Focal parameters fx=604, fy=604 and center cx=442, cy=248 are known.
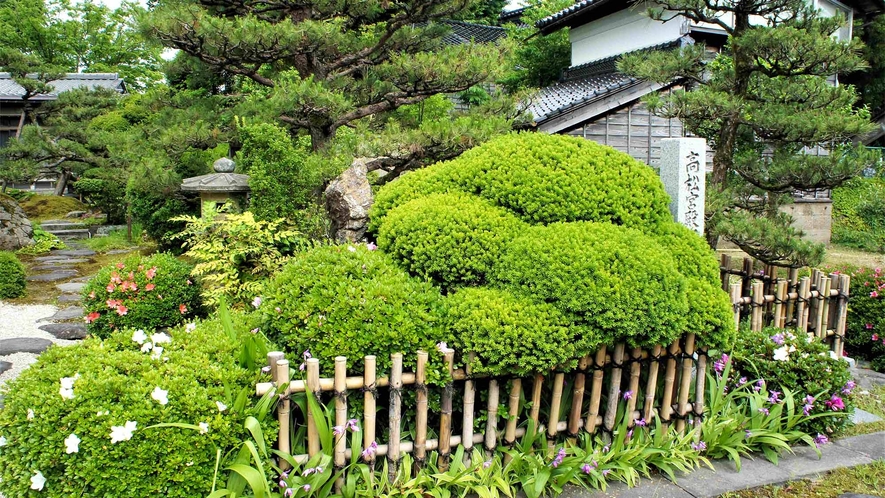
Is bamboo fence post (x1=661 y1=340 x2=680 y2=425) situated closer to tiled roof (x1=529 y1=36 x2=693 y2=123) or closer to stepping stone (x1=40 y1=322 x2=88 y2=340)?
stepping stone (x1=40 y1=322 x2=88 y2=340)

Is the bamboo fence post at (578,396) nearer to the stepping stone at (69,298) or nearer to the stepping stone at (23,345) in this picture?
the stepping stone at (23,345)

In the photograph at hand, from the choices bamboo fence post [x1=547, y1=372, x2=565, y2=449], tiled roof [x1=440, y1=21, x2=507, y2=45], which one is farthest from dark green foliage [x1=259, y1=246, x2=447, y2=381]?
tiled roof [x1=440, y1=21, x2=507, y2=45]

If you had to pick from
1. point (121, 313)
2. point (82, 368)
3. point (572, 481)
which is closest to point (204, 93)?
point (121, 313)

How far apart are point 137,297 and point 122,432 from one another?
10.2 feet

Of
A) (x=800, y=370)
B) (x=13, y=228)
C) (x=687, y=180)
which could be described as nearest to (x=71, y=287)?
(x=13, y=228)

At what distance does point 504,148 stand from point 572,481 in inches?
86.2

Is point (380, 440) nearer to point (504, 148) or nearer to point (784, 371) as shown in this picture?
point (504, 148)

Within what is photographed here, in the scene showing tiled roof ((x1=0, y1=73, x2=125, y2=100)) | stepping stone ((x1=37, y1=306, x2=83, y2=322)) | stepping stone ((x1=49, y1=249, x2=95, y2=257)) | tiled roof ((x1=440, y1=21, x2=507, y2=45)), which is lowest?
stepping stone ((x1=37, y1=306, x2=83, y2=322))

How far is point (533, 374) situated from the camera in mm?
3383

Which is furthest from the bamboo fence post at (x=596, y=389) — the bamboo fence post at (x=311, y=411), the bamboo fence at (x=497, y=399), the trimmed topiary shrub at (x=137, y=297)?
the trimmed topiary shrub at (x=137, y=297)

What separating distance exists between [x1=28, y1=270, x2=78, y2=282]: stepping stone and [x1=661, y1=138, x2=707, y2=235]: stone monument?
28.9 feet

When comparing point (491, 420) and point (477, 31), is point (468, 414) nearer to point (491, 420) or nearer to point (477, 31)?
point (491, 420)

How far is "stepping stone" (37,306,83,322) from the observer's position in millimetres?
6754

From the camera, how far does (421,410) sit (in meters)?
3.17
